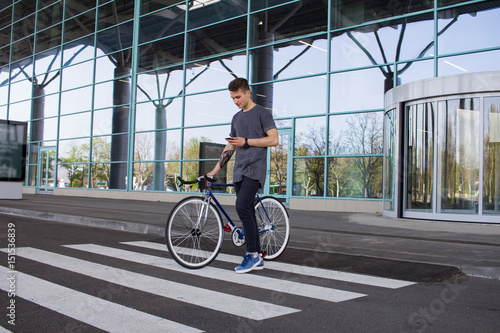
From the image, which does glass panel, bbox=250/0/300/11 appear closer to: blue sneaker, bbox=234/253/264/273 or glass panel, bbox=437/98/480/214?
glass panel, bbox=437/98/480/214

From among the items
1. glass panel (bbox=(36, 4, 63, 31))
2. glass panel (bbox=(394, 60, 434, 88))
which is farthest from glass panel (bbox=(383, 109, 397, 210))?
glass panel (bbox=(36, 4, 63, 31))

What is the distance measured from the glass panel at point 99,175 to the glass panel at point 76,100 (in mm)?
3278

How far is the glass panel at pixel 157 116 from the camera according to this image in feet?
69.1

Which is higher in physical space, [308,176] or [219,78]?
[219,78]

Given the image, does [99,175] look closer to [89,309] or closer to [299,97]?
[299,97]

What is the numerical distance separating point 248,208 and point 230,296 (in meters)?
1.22

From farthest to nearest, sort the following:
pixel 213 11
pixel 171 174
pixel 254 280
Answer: pixel 171 174
pixel 213 11
pixel 254 280

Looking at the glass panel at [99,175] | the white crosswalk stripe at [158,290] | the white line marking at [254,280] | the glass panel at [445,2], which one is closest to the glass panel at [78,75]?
the glass panel at [99,175]

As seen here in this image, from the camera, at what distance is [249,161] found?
16.5ft

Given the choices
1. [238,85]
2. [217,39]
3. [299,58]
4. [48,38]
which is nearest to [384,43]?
[299,58]

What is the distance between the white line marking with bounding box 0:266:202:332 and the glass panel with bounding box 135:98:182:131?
55.7ft

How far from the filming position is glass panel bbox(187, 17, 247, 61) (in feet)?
62.8

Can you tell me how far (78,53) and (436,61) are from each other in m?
20.0

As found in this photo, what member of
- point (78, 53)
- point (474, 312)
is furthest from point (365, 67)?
point (78, 53)
